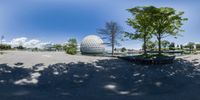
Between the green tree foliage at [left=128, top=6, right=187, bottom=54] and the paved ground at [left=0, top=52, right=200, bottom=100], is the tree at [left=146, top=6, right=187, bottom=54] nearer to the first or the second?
the green tree foliage at [left=128, top=6, right=187, bottom=54]

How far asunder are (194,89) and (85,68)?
9.03 metres

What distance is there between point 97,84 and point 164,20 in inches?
735

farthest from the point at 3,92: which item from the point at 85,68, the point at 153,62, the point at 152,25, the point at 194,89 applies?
the point at 152,25

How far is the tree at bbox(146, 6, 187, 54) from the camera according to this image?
2909 cm

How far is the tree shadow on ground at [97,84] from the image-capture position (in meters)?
11.8

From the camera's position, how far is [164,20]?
30266mm

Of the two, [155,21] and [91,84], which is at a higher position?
[155,21]

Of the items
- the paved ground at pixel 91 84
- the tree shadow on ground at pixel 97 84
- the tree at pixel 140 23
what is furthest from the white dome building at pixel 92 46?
the tree shadow on ground at pixel 97 84

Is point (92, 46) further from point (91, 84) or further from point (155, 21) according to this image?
point (91, 84)

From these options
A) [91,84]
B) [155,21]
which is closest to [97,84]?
[91,84]

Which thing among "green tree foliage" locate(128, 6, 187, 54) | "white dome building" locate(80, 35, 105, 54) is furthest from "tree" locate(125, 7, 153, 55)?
"white dome building" locate(80, 35, 105, 54)

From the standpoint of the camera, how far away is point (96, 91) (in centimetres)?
1291

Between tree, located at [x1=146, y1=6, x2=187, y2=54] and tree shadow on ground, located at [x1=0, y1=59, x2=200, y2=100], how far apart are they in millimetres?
11376

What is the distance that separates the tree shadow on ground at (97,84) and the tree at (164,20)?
11.4 meters
